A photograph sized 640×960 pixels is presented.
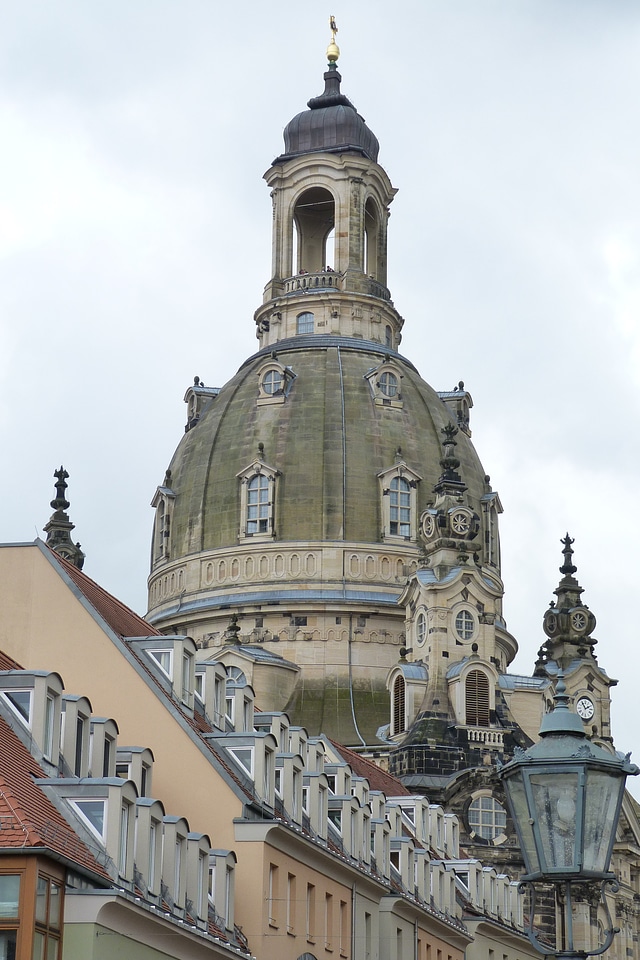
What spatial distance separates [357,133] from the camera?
107 meters

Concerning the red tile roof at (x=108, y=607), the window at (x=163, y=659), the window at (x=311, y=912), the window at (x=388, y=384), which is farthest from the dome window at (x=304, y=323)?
the window at (x=311, y=912)

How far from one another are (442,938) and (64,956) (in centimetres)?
2723

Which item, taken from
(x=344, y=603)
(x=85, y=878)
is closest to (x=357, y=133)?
(x=344, y=603)

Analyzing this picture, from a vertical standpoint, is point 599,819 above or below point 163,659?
below

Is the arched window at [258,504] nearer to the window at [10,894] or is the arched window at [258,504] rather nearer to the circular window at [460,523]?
the circular window at [460,523]

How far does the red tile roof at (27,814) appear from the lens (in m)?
25.0

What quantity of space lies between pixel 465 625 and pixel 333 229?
3058cm

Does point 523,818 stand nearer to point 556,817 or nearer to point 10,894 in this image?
point 556,817

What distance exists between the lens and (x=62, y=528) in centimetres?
9975

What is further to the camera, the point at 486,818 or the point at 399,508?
the point at 399,508

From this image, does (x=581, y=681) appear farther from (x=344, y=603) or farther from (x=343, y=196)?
(x=343, y=196)

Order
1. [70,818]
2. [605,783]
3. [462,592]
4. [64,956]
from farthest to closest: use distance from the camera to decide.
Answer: [462,592]
[70,818]
[64,956]
[605,783]

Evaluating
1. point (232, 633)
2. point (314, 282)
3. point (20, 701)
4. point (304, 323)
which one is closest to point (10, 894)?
point (20, 701)

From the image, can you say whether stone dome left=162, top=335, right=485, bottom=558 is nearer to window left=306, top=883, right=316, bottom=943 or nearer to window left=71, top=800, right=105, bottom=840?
window left=306, top=883, right=316, bottom=943
